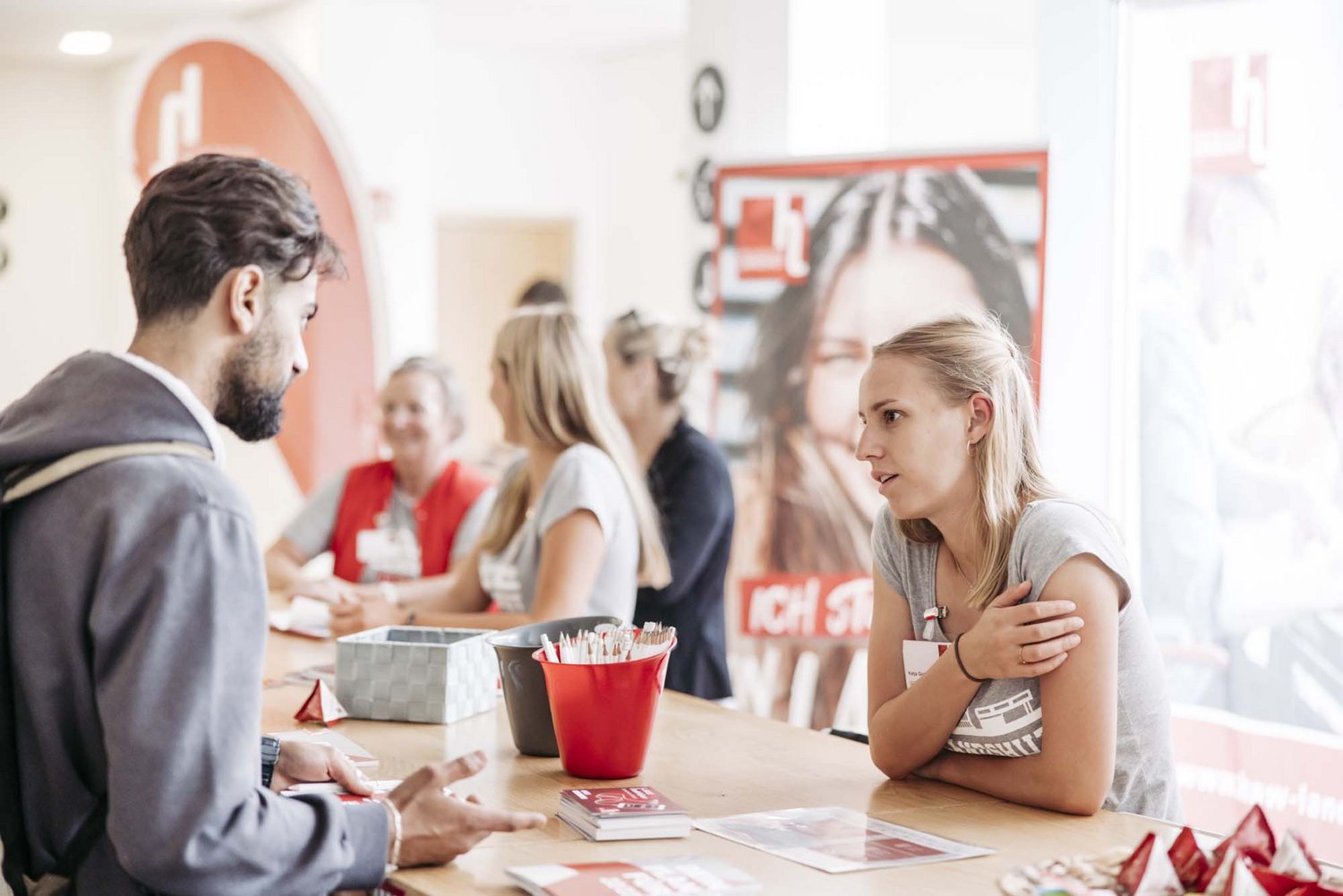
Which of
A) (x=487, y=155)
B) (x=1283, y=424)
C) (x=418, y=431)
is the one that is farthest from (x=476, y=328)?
(x=1283, y=424)

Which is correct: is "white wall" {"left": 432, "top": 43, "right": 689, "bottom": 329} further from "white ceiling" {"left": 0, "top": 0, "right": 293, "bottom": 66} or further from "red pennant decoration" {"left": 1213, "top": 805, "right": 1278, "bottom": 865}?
"red pennant decoration" {"left": 1213, "top": 805, "right": 1278, "bottom": 865}

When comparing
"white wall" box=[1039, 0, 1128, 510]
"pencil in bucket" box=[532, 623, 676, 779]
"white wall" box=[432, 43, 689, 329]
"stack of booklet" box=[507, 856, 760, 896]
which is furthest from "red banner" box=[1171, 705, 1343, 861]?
"white wall" box=[432, 43, 689, 329]

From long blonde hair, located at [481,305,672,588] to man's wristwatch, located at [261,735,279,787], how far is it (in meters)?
1.09

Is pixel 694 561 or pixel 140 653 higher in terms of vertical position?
pixel 140 653

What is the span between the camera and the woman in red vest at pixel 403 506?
360cm

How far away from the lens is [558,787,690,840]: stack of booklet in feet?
5.05

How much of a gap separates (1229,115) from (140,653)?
106 inches

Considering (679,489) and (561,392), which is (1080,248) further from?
(561,392)

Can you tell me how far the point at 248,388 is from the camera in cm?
137

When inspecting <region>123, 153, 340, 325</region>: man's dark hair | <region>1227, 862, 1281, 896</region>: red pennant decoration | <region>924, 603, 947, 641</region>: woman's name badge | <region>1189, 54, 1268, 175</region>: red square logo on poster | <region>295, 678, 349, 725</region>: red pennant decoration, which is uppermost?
<region>1189, 54, 1268, 175</region>: red square logo on poster

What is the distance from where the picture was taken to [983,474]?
1.82 meters

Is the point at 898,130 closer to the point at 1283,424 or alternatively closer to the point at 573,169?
the point at 573,169

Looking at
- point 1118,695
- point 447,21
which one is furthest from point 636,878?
point 447,21

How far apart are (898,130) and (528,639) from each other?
643 centimetres
